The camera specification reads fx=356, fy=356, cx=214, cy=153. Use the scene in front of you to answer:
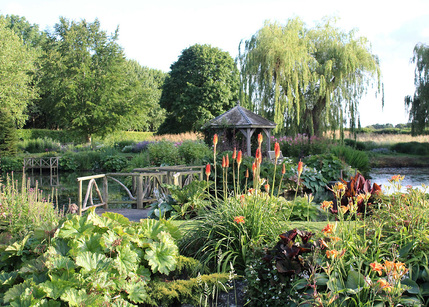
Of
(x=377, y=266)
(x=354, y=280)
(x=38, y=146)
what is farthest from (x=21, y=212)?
(x=38, y=146)

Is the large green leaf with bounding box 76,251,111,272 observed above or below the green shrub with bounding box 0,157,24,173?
above

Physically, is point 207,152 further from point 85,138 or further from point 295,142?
point 85,138

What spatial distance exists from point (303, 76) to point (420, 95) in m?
10.9

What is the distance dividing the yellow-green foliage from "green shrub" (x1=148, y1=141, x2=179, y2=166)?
1127 centimetres

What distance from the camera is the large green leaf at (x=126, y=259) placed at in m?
2.85

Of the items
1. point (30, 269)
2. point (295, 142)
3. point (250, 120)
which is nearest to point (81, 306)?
→ point (30, 269)

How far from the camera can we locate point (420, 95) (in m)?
23.0

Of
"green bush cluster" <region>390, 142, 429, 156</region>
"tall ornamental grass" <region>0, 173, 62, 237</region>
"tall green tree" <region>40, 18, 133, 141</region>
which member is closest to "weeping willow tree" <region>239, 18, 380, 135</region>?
"green bush cluster" <region>390, 142, 429, 156</region>

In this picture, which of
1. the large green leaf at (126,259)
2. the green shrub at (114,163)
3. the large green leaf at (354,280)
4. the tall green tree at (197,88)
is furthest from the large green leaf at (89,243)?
the tall green tree at (197,88)

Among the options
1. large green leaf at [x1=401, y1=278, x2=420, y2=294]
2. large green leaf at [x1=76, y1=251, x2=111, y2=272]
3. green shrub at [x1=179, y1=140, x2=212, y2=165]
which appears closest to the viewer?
large green leaf at [x1=401, y1=278, x2=420, y2=294]

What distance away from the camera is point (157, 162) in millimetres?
14883

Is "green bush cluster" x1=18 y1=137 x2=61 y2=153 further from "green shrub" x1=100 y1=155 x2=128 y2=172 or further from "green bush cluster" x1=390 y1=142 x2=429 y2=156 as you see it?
"green bush cluster" x1=390 y1=142 x2=429 y2=156

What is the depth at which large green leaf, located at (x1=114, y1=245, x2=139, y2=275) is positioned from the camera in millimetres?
2846

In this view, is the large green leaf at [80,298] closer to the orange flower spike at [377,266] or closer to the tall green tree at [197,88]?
the orange flower spike at [377,266]
